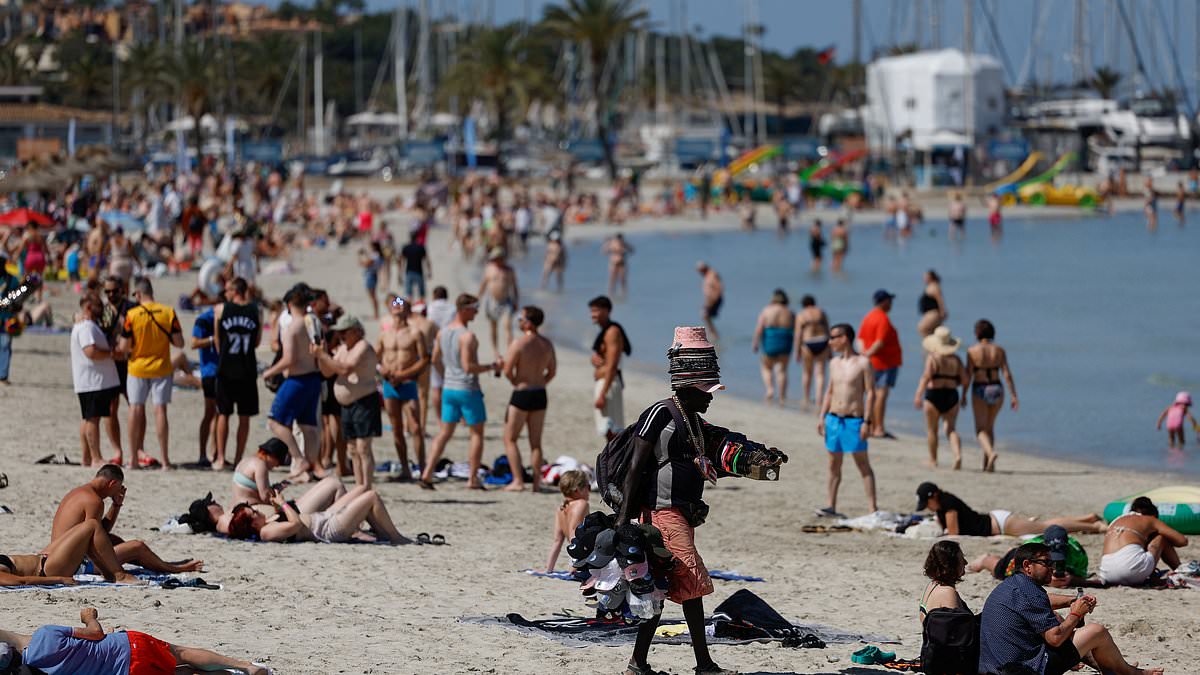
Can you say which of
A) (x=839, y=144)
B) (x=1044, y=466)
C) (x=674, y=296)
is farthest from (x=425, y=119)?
(x=1044, y=466)

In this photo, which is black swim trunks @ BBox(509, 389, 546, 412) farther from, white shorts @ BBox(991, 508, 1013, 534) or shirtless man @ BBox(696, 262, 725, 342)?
shirtless man @ BBox(696, 262, 725, 342)

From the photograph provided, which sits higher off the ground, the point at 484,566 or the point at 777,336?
the point at 777,336

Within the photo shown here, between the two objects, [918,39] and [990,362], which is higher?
[918,39]

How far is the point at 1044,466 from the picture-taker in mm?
14602

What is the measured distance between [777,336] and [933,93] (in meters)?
76.7

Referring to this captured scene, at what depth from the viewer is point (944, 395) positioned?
13.7 meters

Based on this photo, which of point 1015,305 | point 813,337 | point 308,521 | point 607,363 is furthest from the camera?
point 1015,305

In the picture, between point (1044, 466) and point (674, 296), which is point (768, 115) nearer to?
point (674, 296)

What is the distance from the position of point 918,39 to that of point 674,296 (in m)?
65.9

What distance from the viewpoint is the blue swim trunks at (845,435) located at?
11.2m

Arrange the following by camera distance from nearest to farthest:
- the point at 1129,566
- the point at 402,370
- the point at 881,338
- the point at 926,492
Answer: the point at 1129,566, the point at 926,492, the point at 402,370, the point at 881,338

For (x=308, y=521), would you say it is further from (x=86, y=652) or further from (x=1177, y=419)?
(x=1177, y=419)

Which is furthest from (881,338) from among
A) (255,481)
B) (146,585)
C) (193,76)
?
(193,76)

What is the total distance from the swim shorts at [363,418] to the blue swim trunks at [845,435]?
3249 millimetres
